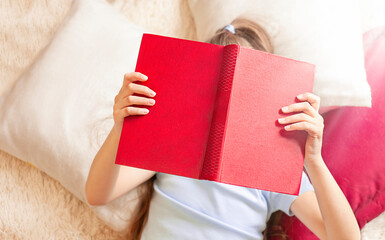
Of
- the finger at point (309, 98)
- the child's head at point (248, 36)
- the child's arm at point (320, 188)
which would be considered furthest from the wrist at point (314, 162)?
the child's head at point (248, 36)

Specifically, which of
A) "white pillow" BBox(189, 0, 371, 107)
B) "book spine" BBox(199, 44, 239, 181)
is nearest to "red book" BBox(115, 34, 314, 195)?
"book spine" BBox(199, 44, 239, 181)

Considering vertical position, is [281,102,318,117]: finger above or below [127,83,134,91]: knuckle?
above

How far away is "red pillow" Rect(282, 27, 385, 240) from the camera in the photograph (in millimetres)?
829

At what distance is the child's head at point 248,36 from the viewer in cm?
90

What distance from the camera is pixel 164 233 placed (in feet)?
2.92

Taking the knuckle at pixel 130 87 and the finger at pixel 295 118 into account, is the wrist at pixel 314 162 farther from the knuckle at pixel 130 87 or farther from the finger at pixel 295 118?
the knuckle at pixel 130 87

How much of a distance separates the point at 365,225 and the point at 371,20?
0.51 m

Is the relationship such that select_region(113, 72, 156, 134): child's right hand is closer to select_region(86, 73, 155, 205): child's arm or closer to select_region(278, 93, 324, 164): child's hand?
select_region(86, 73, 155, 205): child's arm

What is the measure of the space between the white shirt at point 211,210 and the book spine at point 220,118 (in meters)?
0.29

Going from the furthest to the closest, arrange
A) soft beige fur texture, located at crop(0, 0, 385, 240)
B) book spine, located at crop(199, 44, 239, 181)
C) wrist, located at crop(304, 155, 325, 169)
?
soft beige fur texture, located at crop(0, 0, 385, 240), wrist, located at crop(304, 155, 325, 169), book spine, located at crop(199, 44, 239, 181)

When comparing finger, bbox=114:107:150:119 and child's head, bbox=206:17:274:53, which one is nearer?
finger, bbox=114:107:150:119

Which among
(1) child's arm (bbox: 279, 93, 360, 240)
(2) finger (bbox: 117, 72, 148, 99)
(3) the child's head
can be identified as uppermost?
(3) the child's head

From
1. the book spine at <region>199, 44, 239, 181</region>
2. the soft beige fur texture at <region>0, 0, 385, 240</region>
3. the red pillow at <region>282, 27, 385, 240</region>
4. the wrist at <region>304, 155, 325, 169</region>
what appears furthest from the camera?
the soft beige fur texture at <region>0, 0, 385, 240</region>

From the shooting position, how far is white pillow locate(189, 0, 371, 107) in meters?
0.86
